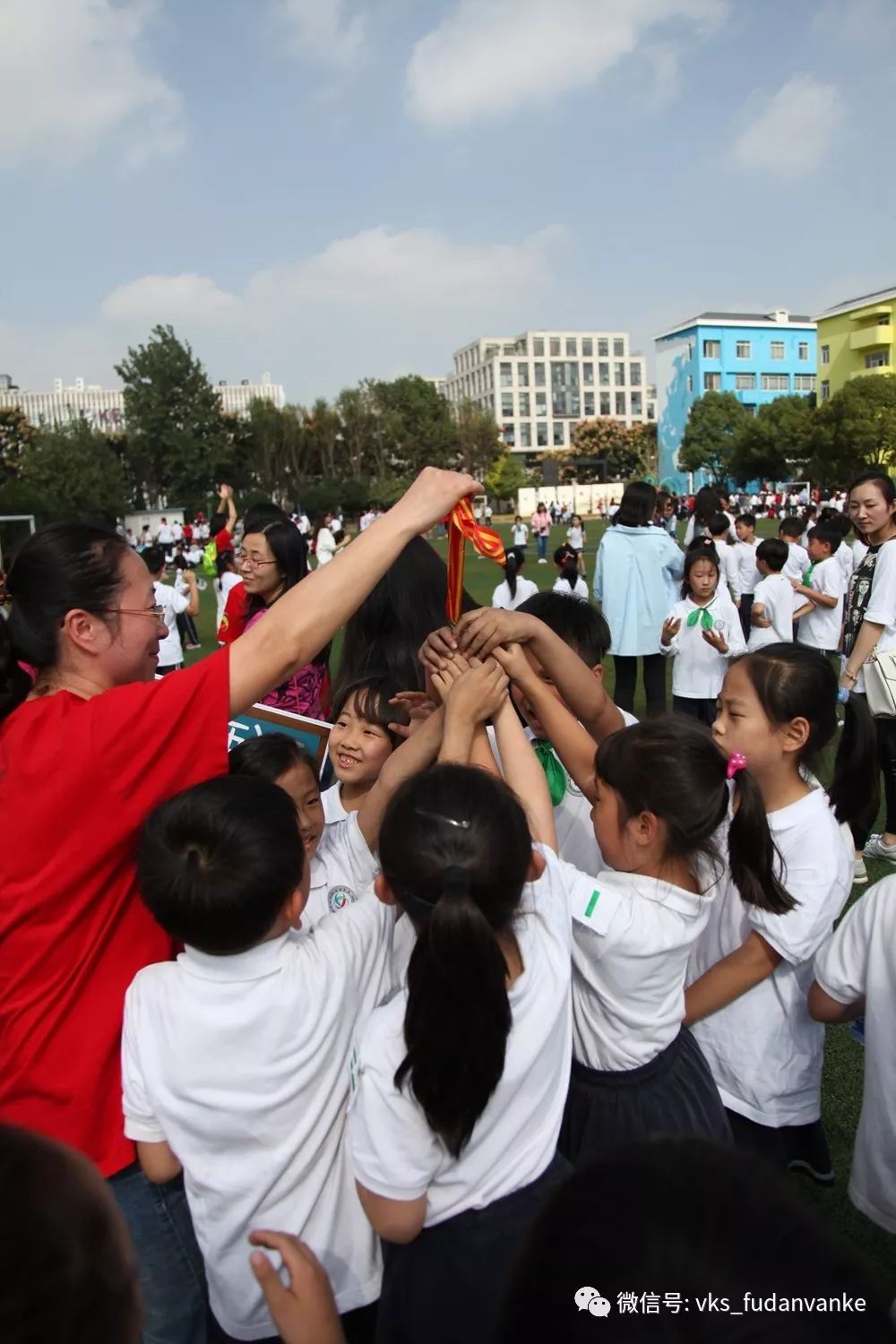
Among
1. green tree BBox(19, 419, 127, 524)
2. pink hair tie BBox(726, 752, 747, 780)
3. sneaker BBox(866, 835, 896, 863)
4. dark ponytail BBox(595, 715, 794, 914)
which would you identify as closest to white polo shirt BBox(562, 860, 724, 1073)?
dark ponytail BBox(595, 715, 794, 914)

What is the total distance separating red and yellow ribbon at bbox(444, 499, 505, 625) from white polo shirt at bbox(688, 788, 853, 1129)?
96cm

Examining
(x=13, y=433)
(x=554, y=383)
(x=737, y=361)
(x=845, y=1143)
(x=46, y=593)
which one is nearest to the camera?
(x=46, y=593)

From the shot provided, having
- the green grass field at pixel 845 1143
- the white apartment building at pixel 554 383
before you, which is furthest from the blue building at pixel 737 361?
the green grass field at pixel 845 1143

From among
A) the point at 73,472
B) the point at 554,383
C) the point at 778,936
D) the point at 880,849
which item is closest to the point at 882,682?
the point at 880,849

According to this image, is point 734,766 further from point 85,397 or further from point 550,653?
point 85,397

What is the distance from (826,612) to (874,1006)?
6225 millimetres

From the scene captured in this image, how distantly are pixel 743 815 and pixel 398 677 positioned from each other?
1154 mm

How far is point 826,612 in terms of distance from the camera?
7359 mm

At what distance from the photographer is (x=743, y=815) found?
193 centimetres

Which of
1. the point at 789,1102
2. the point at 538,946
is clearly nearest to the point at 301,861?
the point at 538,946

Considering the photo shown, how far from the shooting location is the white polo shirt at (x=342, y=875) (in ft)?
6.55

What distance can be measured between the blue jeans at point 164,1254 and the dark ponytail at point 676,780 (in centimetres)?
108

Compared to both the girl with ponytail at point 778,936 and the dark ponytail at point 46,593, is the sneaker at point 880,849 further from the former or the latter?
the dark ponytail at point 46,593

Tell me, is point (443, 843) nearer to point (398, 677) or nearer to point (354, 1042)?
point (354, 1042)
